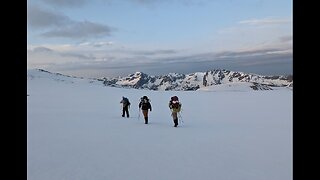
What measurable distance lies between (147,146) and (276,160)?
3.39 meters

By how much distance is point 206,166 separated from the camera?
291 inches

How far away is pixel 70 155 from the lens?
344 inches

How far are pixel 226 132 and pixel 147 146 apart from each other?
4.32m

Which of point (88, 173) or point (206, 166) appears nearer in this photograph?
point (88, 173)

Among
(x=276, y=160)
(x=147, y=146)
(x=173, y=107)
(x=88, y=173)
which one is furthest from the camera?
(x=173, y=107)

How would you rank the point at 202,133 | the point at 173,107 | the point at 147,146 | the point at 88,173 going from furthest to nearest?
the point at 173,107 → the point at 202,133 → the point at 147,146 → the point at 88,173

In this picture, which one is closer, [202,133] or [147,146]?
[147,146]

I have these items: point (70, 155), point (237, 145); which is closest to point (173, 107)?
point (237, 145)

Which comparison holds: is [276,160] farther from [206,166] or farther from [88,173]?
[88,173]
